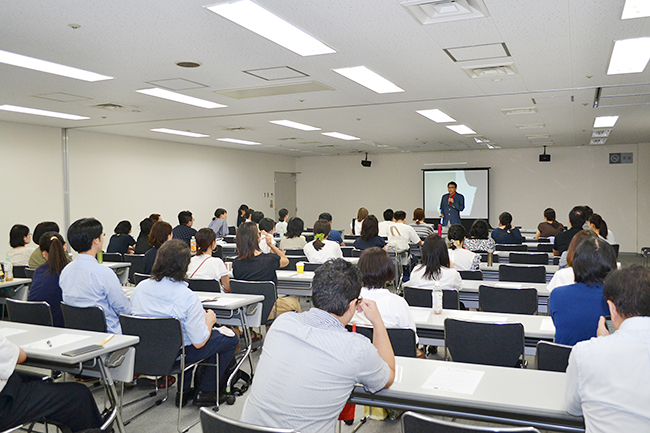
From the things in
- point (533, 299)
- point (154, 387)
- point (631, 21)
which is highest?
point (631, 21)

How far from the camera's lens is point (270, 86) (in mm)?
6340

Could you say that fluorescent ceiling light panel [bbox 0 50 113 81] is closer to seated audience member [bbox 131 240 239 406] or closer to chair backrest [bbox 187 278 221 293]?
chair backrest [bbox 187 278 221 293]

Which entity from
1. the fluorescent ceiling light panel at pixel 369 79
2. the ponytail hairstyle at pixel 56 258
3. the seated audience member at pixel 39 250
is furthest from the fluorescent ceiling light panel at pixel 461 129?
the ponytail hairstyle at pixel 56 258

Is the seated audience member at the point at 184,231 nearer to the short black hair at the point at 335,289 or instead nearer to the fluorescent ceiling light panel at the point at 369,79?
Result: the fluorescent ceiling light panel at the point at 369,79

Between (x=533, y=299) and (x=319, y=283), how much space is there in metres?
3.06

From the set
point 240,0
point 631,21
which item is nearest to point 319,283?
point 240,0

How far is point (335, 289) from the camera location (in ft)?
6.95

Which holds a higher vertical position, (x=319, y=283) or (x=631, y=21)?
(x=631, y=21)

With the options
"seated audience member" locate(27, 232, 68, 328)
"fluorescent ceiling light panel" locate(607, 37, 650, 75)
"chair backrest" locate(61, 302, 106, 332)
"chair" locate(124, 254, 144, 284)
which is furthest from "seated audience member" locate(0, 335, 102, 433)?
"fluorescent ceiling light panel" locate(607, 37, 650, 75)

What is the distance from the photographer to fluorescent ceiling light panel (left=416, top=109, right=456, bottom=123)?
27.3 ft

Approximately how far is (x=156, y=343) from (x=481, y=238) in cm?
459

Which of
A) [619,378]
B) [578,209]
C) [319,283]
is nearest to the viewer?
[619,378]

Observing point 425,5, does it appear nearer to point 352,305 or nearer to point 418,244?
point 352,305

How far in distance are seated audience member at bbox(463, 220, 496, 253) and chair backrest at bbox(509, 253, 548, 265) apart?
0.48 m
